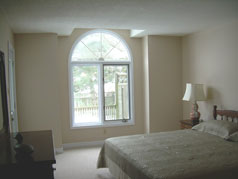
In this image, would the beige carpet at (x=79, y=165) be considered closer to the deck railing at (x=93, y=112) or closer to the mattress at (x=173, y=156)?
the mattress at (x=173, y=156)

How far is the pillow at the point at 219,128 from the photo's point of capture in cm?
364

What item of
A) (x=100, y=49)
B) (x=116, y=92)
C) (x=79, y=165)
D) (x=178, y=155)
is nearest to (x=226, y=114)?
(x=178, y=155)

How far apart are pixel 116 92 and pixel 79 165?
6.64 ft

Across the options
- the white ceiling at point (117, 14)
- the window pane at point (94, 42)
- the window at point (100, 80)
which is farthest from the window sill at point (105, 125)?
the white ceiling at point (117, 14)

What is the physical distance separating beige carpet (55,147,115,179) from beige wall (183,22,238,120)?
232 centimetres

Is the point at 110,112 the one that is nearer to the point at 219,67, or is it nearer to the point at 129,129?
the point at 129,129

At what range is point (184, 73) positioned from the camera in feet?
18.3

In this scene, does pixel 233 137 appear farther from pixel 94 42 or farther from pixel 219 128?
pixel 94 42

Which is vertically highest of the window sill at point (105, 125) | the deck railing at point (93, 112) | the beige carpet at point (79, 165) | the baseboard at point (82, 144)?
the deck railing at point (93, 112)

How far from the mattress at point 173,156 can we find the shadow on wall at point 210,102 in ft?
2.95

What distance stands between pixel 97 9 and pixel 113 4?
313 mm

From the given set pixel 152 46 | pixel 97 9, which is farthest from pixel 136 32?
pixel 97 9

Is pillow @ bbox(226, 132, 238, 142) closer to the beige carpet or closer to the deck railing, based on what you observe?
the beige carpet

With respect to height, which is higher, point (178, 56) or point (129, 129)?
point (178, 56)
